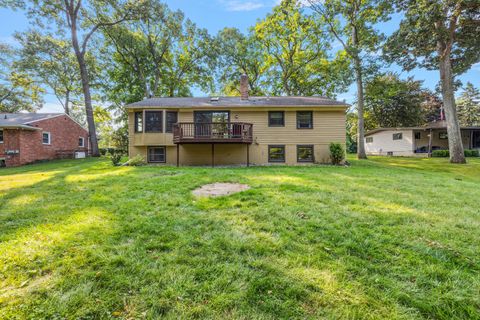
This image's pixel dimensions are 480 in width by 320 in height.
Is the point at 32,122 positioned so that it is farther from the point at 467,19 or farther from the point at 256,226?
the point at 467,19

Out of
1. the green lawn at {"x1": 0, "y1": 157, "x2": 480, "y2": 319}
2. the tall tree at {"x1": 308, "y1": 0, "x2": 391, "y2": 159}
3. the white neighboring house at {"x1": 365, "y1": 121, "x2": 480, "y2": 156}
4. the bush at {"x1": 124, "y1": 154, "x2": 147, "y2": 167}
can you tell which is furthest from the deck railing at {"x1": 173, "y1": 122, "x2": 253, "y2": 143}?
the white neighboring house at {"x1": 365, "y1": 121, "x2": 480, "y2": 156}

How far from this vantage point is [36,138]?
17.4 meters

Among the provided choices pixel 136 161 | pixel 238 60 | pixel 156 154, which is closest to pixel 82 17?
pixel 238 60

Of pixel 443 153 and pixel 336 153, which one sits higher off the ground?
pixel 336 153

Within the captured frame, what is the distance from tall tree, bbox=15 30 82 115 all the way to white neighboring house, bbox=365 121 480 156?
3542 cm

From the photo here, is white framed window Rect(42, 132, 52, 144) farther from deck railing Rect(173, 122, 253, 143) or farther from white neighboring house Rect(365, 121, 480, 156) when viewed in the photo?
white neighboring house Rect(365, 121, 480, 156)

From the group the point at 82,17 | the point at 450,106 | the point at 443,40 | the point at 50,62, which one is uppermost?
the point at 82,17

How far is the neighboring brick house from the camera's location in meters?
15.9

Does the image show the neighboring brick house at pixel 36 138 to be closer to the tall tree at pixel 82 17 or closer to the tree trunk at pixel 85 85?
the tall tree at pixel 82 17

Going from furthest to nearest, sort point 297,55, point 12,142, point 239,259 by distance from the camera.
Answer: point 297,55, point 12,142, point 239,259

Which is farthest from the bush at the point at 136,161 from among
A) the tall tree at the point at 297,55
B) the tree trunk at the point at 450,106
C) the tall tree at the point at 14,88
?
the tall tree at the point at 14,88

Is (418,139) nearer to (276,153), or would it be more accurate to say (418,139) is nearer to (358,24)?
(358,24)

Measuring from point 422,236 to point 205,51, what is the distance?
25.4 metres

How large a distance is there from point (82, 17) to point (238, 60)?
1508 centimetres
